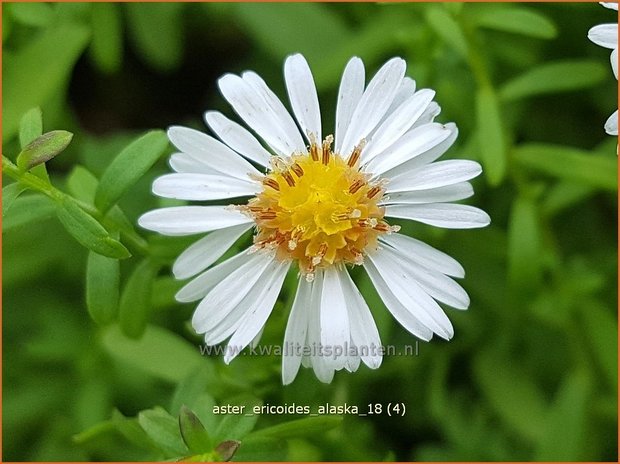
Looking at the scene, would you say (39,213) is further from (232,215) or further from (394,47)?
(394,47)

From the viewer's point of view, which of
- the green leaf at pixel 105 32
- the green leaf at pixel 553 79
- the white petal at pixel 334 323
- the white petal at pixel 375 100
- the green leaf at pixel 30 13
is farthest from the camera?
the green leaf at pixel 105 32

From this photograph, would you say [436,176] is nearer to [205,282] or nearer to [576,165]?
[205,282]

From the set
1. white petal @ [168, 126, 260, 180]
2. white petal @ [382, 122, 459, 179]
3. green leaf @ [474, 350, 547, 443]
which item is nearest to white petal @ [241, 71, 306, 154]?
white petal @ [168, 126, 260, 180]

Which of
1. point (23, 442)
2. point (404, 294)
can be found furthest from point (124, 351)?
point (404, 294)

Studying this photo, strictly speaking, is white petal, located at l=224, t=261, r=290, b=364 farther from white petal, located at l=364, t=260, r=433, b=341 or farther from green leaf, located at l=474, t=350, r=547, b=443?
green leaf, located at l=474, t=350, r=547, b=443

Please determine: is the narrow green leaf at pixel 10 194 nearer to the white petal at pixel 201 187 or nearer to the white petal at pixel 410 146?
the white petal at pixel 201 187

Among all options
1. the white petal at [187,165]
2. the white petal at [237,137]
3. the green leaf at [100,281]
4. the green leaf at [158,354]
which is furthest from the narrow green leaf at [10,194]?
the green leaf at [158,354]
